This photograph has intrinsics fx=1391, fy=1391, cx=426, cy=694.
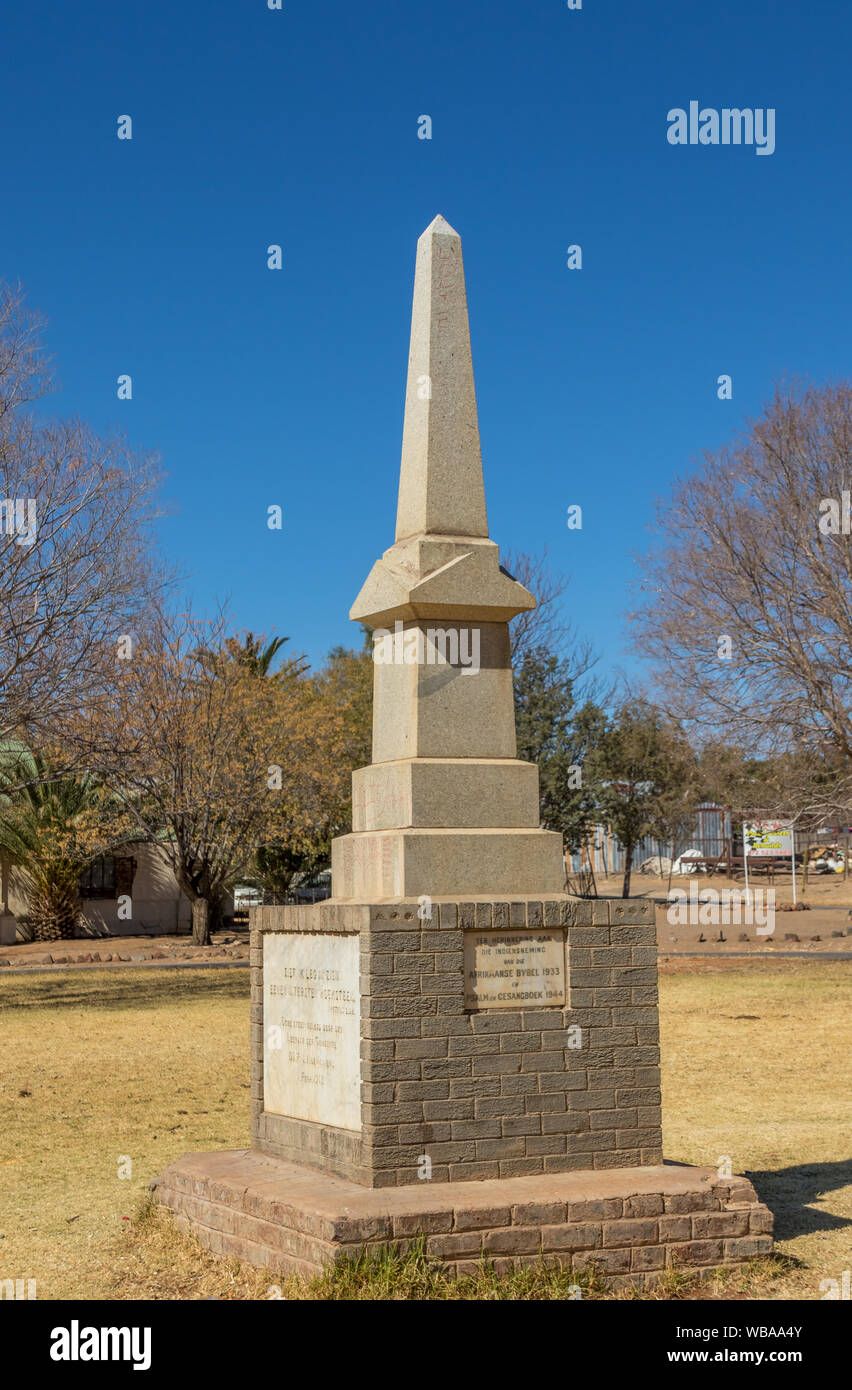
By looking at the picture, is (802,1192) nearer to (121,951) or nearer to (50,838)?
(121,951)

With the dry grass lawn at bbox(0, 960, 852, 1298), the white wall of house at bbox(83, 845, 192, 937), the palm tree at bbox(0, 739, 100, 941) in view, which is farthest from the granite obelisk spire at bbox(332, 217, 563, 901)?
the white wall of house at bbox(83, 845, 192, 937)

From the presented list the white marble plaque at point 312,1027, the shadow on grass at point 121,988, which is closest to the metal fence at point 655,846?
the shadow on grass at point 121,988

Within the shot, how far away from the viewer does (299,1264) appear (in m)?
6.19

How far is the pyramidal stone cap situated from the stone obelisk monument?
0.01 metres

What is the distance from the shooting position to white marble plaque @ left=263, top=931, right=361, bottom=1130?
23.2 feet

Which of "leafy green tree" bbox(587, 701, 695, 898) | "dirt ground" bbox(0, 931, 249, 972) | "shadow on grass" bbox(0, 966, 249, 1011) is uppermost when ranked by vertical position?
"leafy green tree" bbox(587, 701, 695, 898)

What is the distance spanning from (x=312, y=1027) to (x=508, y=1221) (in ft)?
5.33

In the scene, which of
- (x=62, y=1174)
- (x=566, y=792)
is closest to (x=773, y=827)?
(x=566, y=792)

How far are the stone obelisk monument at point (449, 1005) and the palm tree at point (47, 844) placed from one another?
24930 millimetres

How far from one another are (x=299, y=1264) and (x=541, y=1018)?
1736mm

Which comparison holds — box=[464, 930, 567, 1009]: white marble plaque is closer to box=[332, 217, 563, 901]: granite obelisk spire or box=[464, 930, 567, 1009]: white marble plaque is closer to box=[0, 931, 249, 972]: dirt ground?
box=[332, 217, 563, 901]: granite obelisk spire

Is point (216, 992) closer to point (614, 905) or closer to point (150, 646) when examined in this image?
point (150, 646)

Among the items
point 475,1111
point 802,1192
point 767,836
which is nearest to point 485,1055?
point 475,1111

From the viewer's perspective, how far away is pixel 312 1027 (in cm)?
750
